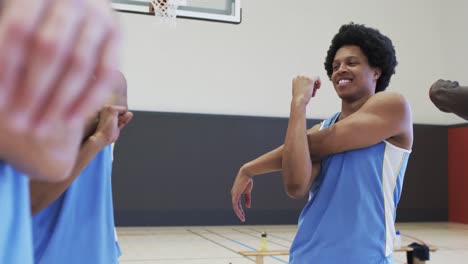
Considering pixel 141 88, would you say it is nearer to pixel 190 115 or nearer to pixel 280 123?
pixel 190 115

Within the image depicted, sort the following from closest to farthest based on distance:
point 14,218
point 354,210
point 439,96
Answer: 1. point 14,218
2. point 354,210
3. point 439,96

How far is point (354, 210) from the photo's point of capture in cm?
182

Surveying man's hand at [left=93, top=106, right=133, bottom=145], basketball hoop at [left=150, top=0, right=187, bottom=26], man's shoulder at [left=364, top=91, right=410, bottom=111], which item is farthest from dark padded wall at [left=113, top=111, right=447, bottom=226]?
man's hand at [left=93, top=106, right=133, bottom=145]

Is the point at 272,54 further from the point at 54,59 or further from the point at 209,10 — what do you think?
the point at 54,59

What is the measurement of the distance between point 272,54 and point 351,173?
7433 mm

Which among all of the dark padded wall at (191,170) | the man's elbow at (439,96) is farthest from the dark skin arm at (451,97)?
the dark padded wall at (191,170)

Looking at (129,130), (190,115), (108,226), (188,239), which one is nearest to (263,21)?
(190,115)

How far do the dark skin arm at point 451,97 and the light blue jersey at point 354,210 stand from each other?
0.22 metres

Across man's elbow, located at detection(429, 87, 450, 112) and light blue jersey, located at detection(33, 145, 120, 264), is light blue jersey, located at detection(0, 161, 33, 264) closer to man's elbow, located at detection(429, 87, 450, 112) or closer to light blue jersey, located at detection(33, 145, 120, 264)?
light blue jersey, located at detection(33, 145, 120, 264)

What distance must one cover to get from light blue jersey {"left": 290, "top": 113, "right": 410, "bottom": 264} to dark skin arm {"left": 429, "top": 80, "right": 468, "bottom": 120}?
0.74 ft

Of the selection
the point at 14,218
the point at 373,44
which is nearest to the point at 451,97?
the point at 373,44

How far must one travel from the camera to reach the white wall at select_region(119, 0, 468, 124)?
8.50m

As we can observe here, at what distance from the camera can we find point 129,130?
8.12 metres

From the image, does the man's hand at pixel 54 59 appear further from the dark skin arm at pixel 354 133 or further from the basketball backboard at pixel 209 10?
the basketball backboard at pixel 209 10
